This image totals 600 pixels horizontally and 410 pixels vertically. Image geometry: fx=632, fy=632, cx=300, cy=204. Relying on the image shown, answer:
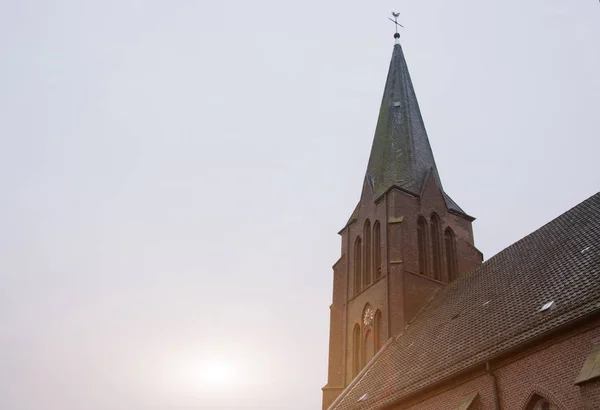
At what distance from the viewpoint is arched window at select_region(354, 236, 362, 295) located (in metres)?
28.7

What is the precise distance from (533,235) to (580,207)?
219 centimetres

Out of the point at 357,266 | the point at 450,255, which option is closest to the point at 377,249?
the point at 357,266

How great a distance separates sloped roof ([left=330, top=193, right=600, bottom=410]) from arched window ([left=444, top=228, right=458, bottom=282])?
2692mm

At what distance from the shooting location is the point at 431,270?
2717 cm

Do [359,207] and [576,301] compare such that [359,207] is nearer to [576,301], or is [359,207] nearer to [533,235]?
[533,235]

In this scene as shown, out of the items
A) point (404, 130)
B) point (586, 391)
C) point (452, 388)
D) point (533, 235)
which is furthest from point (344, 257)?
point (586, 391)

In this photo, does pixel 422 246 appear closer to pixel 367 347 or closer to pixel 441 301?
pixel 441 301

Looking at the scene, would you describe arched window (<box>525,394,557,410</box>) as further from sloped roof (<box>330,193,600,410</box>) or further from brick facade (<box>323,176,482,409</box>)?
brick facade (<box>323,176,482,409</box>)

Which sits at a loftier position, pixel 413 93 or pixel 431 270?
pixel 413 93

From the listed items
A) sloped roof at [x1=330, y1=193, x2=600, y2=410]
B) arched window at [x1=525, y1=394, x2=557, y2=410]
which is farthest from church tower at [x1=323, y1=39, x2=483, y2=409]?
arched window at [x1=525, y1=394, x2=557, y2=410]

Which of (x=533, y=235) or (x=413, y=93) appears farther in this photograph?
(x=413, y=93)

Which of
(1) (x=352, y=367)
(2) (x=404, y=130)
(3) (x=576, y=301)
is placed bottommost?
(3) (x=576, y=301)

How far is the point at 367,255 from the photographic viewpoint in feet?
95.2

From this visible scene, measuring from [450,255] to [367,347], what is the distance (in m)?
5.87
